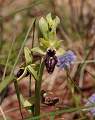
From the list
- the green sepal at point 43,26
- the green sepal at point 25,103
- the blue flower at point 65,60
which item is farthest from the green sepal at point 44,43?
the blue flower at point 65,60

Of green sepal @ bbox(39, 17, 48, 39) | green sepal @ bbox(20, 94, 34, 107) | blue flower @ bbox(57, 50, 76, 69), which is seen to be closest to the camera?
green sepal @ bbox(39, 17, 48, 39)

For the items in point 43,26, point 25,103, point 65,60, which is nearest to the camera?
point 43,26

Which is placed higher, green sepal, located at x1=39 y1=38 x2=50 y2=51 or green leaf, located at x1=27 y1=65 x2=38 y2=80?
green sepal, located at x1=39 y1=38 x2=50 y2=51

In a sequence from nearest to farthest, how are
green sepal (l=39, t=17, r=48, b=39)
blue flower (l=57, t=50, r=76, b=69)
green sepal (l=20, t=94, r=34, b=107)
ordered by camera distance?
green sepal (l=39, t=17, r=48, b=39) < green sepal (l=20, t=94, r=34, b=107) < blue flower (l=57, t=50, r=76, b=69)

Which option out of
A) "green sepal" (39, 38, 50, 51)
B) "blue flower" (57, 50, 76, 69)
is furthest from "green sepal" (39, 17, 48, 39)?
"blue flower" (57, 50, 76, 69)

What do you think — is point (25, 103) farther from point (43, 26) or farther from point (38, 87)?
point (43, 26)

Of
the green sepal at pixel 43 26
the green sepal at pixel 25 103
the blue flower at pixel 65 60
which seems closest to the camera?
the green sepal at pixel 43 26

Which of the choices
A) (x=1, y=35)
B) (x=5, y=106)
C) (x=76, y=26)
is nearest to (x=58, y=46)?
(x=5, y=106)

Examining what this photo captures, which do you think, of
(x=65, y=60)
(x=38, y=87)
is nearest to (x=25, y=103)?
(x=38, y=87)

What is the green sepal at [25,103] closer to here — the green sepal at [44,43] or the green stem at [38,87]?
the green stem at [38,87]

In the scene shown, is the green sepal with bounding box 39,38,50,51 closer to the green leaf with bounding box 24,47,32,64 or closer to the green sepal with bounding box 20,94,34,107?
the green leaf with bounding box 24,47,32,64

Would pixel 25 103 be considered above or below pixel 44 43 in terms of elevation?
below

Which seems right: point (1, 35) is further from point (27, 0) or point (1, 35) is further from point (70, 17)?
point (27, 0)
